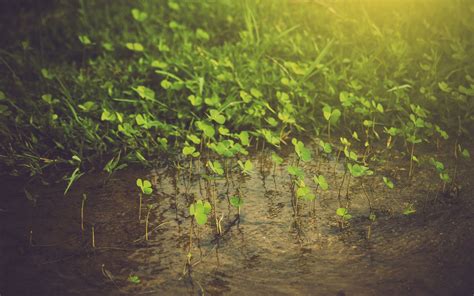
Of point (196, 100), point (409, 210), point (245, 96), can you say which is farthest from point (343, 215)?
point (196, 100)

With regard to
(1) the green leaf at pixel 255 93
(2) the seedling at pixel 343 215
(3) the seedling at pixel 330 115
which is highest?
(1) the green leaf at pixel 255 93

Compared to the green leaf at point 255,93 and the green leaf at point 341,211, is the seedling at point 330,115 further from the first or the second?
the green leaf at point 341,211

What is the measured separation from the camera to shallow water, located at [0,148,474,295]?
1.87 m

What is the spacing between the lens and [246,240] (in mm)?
2105

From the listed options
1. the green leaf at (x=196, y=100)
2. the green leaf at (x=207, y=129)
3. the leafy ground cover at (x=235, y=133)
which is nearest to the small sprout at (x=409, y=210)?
the leafy ground cover at (x=235, y=133)

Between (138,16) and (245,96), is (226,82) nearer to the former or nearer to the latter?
(245,96)

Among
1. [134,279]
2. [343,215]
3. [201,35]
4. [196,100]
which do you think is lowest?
[134,279]

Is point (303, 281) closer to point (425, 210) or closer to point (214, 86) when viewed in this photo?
point (425, 210)

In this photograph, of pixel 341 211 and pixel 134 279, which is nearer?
pixel 134 279

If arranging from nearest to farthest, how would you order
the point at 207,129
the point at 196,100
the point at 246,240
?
the point at 246,240 < the point at 207,129 < the point at 196,100

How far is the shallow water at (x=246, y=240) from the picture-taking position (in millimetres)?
1868

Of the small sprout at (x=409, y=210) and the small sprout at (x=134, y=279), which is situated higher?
the small sprout at (x=409, y=210)

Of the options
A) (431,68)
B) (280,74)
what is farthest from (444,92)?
(280,74)

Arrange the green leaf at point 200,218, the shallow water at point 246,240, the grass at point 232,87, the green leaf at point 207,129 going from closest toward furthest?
the shallow water at point 246,240, the green leaf at point 200,218, the green leaf at point 207,129, the grass at point 232,87
